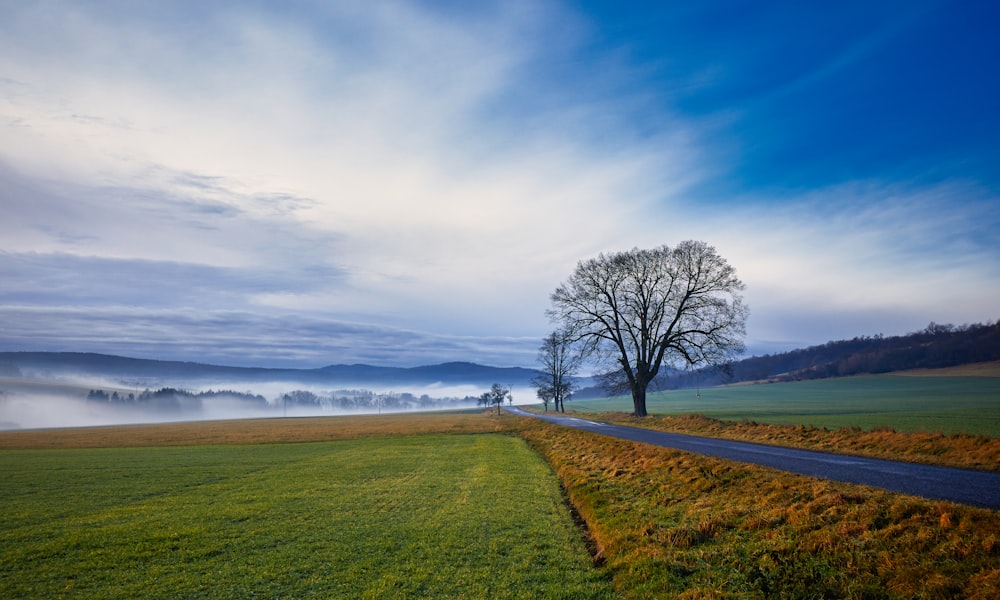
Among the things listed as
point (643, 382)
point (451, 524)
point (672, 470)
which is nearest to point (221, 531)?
point (451, 524)

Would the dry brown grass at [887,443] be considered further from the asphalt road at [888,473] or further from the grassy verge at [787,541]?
the grassy verge at [787,541]

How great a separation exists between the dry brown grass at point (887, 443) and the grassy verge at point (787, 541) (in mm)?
7152

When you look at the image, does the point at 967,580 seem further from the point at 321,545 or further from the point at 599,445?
the point at 599,445

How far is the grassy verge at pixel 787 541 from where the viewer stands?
7.13 meters

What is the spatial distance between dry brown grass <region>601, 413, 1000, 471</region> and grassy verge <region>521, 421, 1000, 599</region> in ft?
23.5

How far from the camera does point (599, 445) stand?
2638cm

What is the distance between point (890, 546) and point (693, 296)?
41762 millimetres

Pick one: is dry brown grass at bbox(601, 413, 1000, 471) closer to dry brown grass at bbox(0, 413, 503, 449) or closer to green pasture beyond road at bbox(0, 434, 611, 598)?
green pasture beyond road at bbox(0, 434, 611, 598)

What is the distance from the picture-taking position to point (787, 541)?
902 centimetres

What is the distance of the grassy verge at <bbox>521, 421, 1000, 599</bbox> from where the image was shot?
23.4 ft

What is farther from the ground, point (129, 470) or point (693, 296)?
point (693, 296)

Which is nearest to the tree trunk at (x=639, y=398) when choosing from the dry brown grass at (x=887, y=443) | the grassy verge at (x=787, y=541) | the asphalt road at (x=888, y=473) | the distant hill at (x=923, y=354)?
the dry brown grass at (x=887, y=443)

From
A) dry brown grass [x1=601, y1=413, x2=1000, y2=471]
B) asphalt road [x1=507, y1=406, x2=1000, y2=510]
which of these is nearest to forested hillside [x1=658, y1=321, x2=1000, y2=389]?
dry brown grass [x1=601, y1=413, x2=1000, y2=471]

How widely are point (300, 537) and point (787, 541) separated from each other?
11.5m
